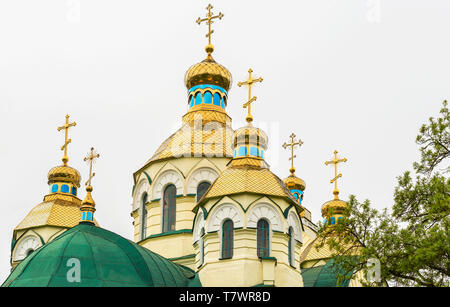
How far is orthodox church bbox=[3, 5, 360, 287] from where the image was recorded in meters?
18.2

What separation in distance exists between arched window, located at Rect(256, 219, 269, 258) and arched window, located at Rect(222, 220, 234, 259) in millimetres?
653

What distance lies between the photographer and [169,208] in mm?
24047

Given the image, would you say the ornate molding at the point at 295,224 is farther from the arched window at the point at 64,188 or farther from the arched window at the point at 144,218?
the arched window at the point at 64,188

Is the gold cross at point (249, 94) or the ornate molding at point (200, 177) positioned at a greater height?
the gold cross at point (249, 94)

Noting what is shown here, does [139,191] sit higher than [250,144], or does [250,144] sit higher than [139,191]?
[250,144]

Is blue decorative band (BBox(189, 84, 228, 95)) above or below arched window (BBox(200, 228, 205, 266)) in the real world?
above

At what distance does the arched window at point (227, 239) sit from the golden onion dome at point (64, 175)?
8091mm

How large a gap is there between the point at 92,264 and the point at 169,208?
254 inches

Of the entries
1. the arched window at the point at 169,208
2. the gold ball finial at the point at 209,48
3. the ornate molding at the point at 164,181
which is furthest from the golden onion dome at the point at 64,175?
the gold ball finial at the point at 209,48

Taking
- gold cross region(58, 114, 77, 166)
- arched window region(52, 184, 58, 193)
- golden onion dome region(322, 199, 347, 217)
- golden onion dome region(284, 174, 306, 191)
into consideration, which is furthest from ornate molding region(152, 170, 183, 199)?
golden onion dome region(284, 174, 306, 191)

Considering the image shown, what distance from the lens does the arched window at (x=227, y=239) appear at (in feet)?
67.0

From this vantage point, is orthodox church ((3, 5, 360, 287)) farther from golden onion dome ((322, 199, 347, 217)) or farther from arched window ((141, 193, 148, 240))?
golden onion dome ((322, 199, 347, 217))

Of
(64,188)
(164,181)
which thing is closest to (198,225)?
(164,181)

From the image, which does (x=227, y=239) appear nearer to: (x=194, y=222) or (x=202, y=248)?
(x=202, y=248)
